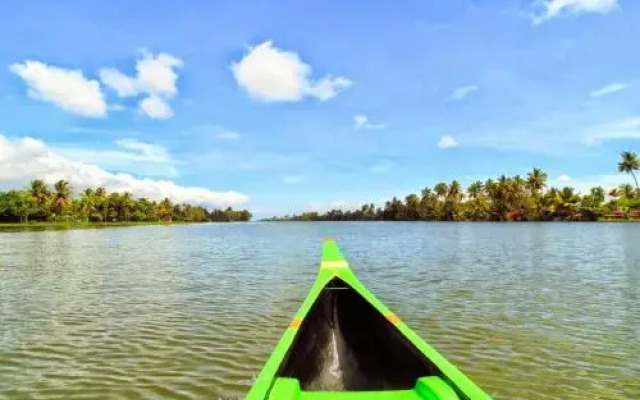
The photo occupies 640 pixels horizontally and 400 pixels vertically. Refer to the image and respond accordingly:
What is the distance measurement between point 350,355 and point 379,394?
2256 millimetres

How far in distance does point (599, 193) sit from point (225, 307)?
452ft

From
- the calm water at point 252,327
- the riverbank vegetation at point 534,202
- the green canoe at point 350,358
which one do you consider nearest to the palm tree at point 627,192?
the riverbank vegetation at point 534,202

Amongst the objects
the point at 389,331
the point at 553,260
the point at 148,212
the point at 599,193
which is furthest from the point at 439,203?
the point at 389,331

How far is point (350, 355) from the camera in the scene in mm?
6852

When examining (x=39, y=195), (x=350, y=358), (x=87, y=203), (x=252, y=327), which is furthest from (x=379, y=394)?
(x=87, y=203)

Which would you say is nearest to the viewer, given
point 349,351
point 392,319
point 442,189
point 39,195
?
point 392,319

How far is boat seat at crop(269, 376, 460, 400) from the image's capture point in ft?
13.9

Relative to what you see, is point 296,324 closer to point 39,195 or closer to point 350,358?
point 350,358

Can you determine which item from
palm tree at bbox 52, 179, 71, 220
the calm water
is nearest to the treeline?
palm tree at bbox 52, 179, 71, 220

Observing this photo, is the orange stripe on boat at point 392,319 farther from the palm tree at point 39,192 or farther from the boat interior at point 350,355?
the palm tree at point 39,192

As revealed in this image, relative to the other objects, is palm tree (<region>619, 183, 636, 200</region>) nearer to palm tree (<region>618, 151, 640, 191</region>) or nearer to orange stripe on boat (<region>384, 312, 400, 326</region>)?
palm tree (<region>618, 151, 640, 191</region>)

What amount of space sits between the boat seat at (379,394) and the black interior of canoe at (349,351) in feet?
0.73

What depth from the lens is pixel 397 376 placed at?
5746 mm

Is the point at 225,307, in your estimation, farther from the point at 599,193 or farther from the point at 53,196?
the point at 599,193
